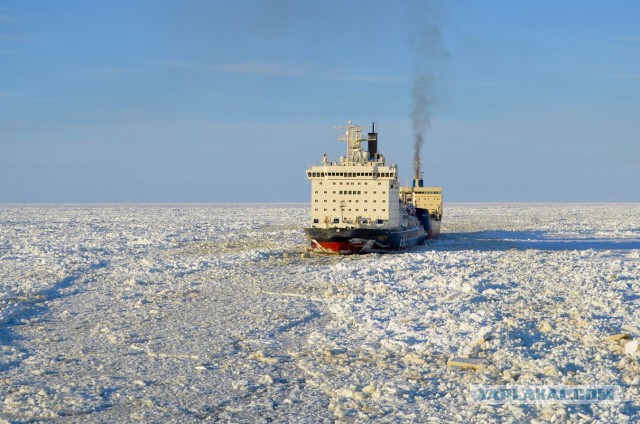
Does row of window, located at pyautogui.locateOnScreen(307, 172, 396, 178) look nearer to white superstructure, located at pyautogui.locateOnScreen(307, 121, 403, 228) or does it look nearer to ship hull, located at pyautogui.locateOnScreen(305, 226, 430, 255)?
white superstructure, located at pyautogui.locateOnScreen(307, 121, 403, 228)

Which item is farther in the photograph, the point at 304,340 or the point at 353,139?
the point at 353,139

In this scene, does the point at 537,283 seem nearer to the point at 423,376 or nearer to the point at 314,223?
the point at 423,376

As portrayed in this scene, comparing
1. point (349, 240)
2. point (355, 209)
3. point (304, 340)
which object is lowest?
point (304, 340)

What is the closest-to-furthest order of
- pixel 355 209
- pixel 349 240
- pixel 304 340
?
pixel 304 340
pixel 349 240
pixel 355 209

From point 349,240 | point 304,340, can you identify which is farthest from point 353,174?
point 304,340

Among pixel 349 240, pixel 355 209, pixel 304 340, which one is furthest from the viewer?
pixel 355 209

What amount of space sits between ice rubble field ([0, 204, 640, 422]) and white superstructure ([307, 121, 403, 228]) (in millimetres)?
9058

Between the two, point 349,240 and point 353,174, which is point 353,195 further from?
point 349,240

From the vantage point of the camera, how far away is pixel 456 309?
37.6ft

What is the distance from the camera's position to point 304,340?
31.7 ft

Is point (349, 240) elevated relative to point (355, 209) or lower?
lower

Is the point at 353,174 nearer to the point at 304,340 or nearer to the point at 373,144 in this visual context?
the point at 373,144

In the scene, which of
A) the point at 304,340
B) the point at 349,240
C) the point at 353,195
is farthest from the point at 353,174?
the point at 304,340

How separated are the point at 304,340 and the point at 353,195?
18.4 m
